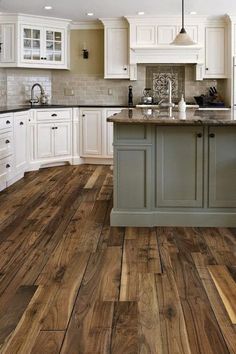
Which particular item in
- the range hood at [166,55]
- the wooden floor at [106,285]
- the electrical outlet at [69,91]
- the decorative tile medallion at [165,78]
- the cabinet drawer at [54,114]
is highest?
the range hood at [166,55]

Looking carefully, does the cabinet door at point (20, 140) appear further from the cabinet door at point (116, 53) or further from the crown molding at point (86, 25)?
the crown molding at point (86, 25)

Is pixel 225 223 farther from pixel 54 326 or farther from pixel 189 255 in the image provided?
pixel 54 326

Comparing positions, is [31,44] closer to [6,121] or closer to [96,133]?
[96,133]

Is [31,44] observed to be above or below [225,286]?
above

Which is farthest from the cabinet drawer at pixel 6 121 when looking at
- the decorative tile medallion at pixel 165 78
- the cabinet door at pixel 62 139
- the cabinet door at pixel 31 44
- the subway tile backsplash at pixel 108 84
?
the decorative tile medallion at pixel 165 78

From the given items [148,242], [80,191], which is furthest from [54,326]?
[80,191]

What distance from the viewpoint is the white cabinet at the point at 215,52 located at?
26.3 feet

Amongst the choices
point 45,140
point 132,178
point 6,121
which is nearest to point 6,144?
point 6,121

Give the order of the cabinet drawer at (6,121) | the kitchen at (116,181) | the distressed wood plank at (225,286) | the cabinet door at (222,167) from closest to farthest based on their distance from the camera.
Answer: the kitchen at (116,181) < the distressed wood plank at (225,286) < the cabinet door at (222,167) < the cabinet drawer at (6,121)

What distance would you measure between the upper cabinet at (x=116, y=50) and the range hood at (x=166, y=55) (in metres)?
0.21

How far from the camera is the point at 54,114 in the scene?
25.6 feet

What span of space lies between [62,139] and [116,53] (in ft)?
5.45

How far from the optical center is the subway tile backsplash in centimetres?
845

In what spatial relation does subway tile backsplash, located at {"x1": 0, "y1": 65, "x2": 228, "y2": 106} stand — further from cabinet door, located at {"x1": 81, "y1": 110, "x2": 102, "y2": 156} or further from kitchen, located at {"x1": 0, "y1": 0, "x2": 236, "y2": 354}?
cabinet door, located at {"x1": 81, "y1": 110, "x2": 102, "y2": 156}
